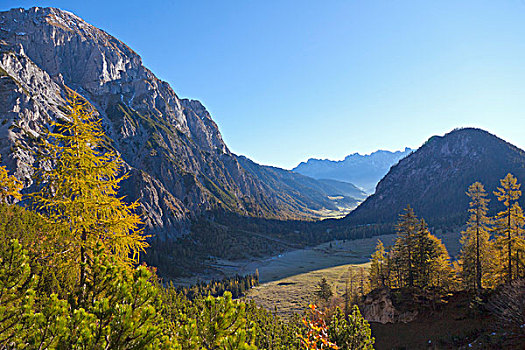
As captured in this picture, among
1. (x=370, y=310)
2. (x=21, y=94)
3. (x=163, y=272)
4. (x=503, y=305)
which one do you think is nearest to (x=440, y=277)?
(x=370, y=310)

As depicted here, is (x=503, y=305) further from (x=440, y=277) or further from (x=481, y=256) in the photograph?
(x=440, y=277)

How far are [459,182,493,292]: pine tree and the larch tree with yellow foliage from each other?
4095 cm

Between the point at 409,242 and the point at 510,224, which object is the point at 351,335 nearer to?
the point at 510,224

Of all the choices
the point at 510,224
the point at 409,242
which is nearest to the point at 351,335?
the point at 510,224

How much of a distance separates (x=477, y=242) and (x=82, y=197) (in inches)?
1902

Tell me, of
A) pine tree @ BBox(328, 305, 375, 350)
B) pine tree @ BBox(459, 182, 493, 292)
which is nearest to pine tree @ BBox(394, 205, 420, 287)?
pine tree @ BBox(459, 182, 493, 292)

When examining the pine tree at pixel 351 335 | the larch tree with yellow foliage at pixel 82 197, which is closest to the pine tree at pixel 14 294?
the larch tree with yellow foliage at pixel 82 197

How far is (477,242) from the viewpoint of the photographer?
1487 inches

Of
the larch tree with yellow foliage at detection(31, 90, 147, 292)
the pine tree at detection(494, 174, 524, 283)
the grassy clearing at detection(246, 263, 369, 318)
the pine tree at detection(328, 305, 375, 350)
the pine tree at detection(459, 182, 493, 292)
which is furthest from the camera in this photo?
the grassy clearing at detection(246, 263, 369, 318)

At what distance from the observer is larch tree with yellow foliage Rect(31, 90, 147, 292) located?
10.6 meters

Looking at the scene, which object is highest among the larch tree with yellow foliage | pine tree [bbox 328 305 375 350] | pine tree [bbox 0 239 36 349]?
the larch tree with yellow foliage

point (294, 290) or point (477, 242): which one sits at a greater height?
point (477, 242)

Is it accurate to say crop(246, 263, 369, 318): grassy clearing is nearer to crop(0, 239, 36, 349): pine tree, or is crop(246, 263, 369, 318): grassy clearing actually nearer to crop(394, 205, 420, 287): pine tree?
crop(394, 205, 420, 287): pine tree

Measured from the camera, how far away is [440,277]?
4612 centimetres
